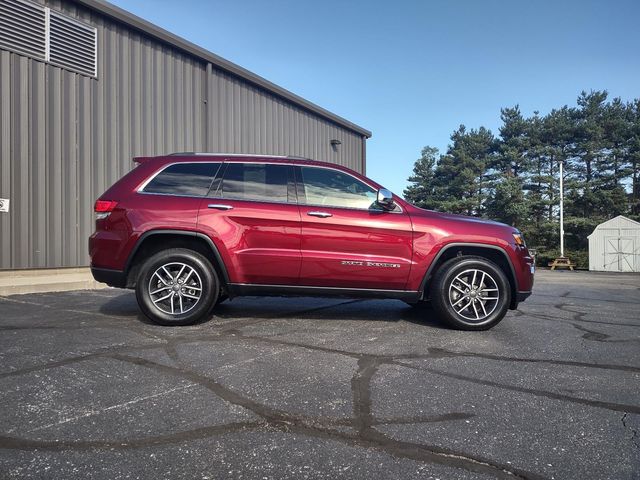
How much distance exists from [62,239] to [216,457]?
26.0ft

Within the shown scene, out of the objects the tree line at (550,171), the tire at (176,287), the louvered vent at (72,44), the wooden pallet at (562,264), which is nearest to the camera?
the tire at (176,287)

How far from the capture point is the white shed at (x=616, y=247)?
92.4 ft

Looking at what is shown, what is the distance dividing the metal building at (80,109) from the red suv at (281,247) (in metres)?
4.36

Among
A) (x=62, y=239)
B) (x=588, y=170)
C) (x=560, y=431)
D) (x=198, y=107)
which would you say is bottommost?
(x=560, y=431)

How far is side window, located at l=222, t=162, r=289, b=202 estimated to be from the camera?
16.3 feet

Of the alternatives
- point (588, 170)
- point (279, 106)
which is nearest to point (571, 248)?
point (588, 170)

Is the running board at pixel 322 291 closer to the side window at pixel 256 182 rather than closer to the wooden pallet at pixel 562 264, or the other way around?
the side window at pixel 256 182

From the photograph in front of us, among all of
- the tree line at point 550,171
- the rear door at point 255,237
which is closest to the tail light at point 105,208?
the rear door at point 255,237

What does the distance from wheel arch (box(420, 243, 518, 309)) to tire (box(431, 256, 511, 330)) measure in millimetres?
114

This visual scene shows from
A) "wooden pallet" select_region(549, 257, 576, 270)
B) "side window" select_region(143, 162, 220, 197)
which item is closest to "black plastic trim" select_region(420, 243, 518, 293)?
"side window" select_region(143, 162, 220, 197)

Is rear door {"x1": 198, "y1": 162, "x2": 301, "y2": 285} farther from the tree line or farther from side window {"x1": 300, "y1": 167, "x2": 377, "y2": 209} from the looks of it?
the tree line

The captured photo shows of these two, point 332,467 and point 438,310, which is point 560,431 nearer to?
point 332,467

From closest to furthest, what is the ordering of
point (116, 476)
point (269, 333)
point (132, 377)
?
point (116, 476) → point (132, 377) → point (269, 333)

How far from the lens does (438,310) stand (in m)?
4.87
